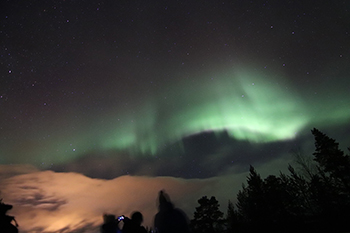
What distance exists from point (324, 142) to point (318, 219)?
24.0 m

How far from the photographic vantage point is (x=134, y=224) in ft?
15.2

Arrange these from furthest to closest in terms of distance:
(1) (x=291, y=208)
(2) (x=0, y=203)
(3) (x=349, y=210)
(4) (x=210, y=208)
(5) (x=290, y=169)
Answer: (5) (x=290, y=169), (4) (x=210, y=208), (1) (x=291, y=208), (3) (x=349, y=210), (2) (x=0, y=203)

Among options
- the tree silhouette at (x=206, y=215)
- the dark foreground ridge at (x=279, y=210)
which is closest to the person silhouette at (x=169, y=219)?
the dark foreground ridge at (x=279, y=210)

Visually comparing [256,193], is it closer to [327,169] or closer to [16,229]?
[327,169]

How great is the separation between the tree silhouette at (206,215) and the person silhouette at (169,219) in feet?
98.9

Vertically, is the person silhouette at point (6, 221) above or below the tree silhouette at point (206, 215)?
above

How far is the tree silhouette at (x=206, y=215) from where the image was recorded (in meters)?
30.9

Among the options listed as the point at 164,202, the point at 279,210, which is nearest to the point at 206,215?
the point at 279,210

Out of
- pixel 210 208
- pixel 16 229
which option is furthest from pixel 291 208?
pixel 16 229

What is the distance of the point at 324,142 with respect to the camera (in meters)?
24.3

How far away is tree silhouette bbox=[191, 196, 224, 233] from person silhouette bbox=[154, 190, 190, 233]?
3016 cm

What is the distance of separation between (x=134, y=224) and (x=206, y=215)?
32326 millimetres

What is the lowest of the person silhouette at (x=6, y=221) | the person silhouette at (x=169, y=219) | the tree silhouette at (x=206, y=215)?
the tree silhouette at (x=206, y=215)

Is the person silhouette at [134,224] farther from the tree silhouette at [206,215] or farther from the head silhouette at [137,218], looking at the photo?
the tree silhouette at [206,215]
